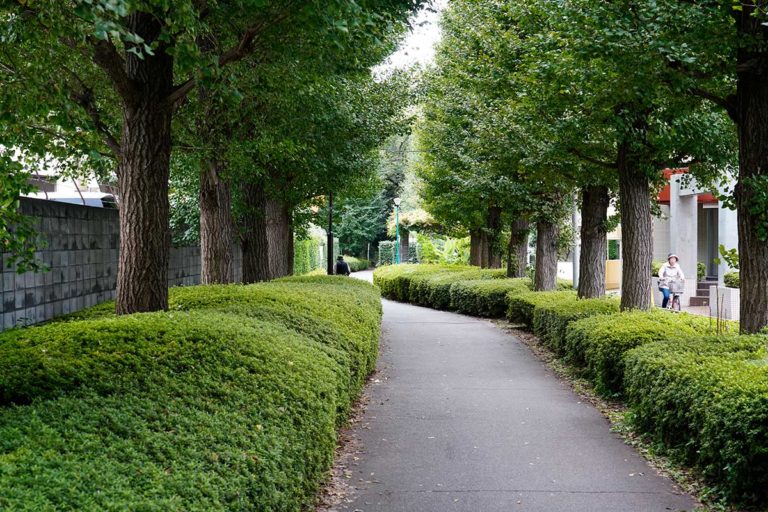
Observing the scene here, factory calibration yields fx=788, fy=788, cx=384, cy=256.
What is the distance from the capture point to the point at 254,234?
54.8ft

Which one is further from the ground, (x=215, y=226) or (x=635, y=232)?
(x=215, y=226)

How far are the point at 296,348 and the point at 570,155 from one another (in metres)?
7.00

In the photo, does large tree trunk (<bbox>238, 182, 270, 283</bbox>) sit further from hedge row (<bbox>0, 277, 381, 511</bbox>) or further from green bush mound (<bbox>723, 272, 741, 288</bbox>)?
green bush mound (<bbox>723, 272, 741, 288</bbox>)

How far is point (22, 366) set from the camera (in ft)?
16.8

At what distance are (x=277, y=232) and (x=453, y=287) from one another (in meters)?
6.81

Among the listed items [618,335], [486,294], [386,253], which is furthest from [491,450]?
[386,253]

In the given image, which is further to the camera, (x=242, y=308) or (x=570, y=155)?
(x=570, y=155)

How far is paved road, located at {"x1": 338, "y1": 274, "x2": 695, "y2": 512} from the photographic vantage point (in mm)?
5910

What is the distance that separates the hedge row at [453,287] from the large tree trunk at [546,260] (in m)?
0.58

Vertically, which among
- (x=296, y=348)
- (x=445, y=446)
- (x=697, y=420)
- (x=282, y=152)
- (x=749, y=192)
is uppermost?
(x=282, y=152)

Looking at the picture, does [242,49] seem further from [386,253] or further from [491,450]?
[386,253]

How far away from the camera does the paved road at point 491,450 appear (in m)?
5.91

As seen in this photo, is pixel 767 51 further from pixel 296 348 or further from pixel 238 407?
pixel 238 407

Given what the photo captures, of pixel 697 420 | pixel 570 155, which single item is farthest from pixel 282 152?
pixel 697 420
